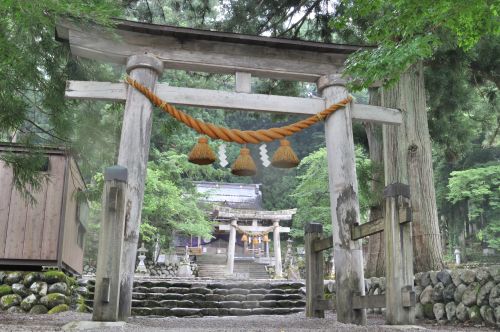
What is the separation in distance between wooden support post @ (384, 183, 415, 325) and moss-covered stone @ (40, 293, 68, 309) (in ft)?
19.3

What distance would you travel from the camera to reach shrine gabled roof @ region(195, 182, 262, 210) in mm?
30031

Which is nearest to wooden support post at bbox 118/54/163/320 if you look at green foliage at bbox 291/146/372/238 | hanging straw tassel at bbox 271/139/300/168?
hanging straw tassel at bbox 271/139/300/168

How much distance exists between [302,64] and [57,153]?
511 centimetres

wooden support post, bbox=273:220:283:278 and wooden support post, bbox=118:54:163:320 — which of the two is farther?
wooden support post, bbox=273:220:283:278

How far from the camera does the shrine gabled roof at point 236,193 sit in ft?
98.5

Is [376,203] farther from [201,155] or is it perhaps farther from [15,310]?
[15,310]

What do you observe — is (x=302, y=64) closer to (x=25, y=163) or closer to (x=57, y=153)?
(x=25, y=163)

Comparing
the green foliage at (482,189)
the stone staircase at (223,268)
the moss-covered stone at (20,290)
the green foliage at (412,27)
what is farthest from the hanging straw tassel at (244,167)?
the stone staircase at (223,268)

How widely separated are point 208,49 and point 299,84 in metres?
6.05

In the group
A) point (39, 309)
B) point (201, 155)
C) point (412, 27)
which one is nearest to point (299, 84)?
point (201, 155)

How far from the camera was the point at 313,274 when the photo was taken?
23.8 feet

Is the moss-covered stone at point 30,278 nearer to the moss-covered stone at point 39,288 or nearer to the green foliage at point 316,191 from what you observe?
the moss-covered stone at point 39,288

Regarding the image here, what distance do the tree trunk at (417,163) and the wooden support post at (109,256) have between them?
5.04 m

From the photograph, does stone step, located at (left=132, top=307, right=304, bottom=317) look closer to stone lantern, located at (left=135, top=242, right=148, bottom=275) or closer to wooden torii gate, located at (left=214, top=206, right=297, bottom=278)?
stone lantern, located at (left=135, top=242, right=148, bottom=275)
